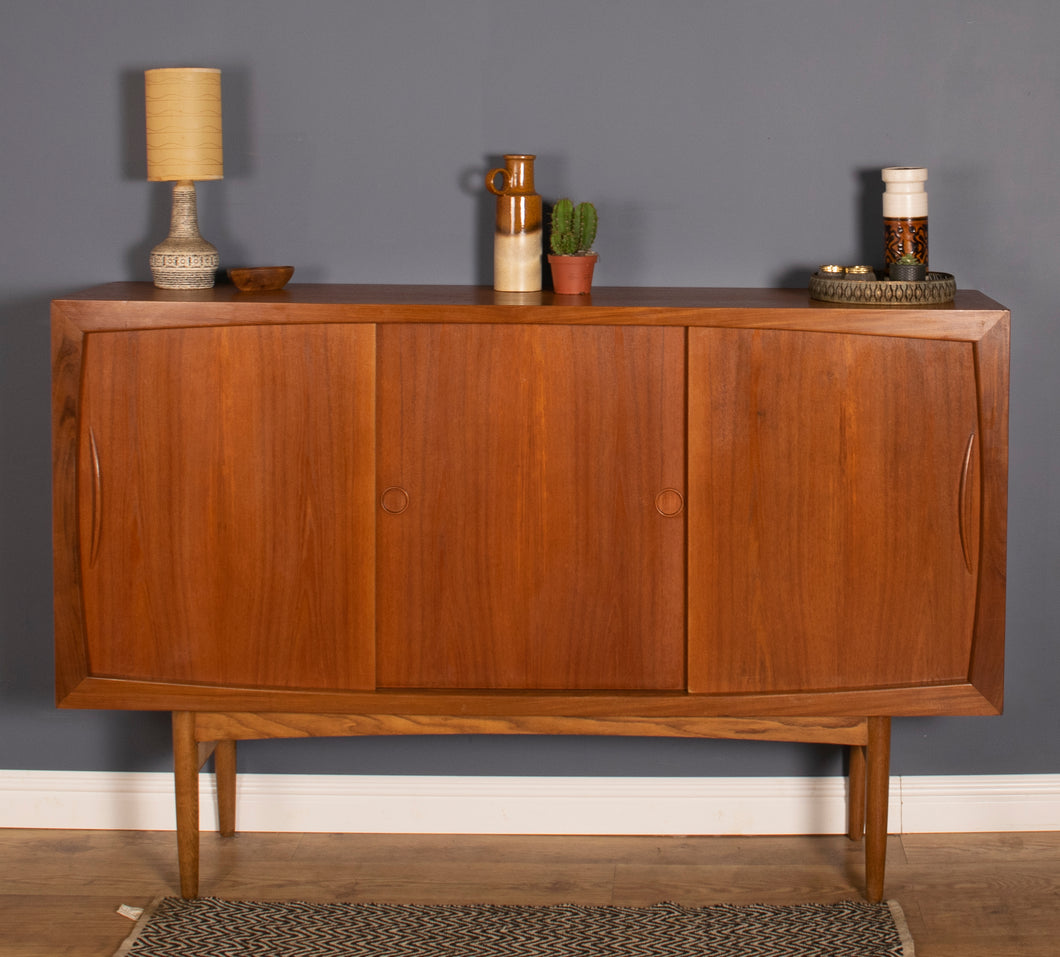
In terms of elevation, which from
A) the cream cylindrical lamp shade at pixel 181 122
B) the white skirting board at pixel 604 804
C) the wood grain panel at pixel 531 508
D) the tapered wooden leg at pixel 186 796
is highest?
the cream cylindrical lamp shade at pixel 181 122

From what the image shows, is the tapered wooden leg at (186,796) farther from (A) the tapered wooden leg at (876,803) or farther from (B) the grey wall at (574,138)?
(A) the tapered wooden leg at (876,803)

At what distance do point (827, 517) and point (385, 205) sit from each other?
3.46 ft

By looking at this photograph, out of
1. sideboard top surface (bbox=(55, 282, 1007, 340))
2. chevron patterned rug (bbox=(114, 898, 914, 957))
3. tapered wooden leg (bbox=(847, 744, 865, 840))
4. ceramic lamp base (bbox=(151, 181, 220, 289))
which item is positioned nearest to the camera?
sideboard top surface (bbox=(55, 282, 1007, 340))

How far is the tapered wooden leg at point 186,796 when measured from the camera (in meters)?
2.34

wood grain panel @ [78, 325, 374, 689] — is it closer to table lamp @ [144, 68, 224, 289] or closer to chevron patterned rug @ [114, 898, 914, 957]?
table lamp @ [144, 68, 224, 289]

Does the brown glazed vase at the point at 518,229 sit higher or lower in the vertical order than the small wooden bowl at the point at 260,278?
higher

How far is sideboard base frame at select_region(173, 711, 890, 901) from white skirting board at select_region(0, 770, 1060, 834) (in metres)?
0.29

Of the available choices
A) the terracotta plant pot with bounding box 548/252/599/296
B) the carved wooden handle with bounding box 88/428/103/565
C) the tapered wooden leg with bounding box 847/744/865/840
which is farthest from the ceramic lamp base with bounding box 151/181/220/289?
the tapered wooden leg with bounding box 847/744/865/840

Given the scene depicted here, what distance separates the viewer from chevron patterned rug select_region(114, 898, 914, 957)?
2.23 metres

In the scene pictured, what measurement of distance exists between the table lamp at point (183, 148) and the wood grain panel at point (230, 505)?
22 cm

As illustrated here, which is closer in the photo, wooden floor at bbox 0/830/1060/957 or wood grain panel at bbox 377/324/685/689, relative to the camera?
wood grain panel at bbox 377/324/685/689

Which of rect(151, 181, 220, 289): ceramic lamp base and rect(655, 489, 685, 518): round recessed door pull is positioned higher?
rect(151, 181, 220, 289): ceramic lamp base

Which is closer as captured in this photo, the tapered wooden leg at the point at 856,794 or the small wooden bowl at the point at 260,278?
the small wooden bowl at the point at 260,278

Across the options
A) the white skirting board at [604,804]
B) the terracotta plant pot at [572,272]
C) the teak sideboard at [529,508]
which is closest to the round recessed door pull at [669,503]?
the teak sideboard at [529,508]
